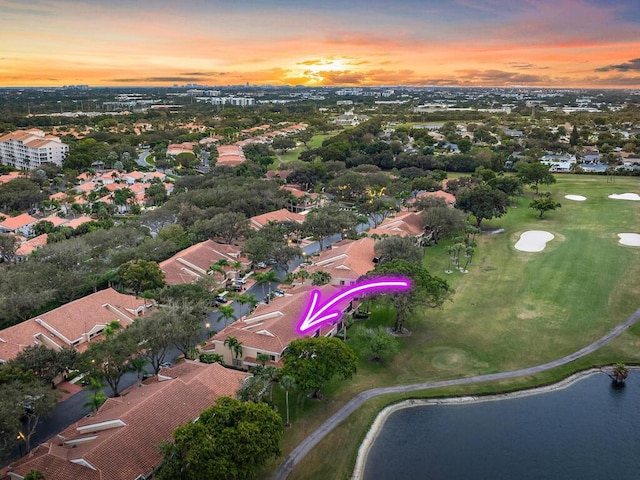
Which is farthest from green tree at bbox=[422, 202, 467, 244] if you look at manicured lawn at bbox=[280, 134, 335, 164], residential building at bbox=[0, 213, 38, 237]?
manicured lawn at bbox=[280, 134, 335, 164]

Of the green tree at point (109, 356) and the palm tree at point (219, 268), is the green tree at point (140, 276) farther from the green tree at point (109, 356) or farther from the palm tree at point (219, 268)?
the green tree at point (109, 356)

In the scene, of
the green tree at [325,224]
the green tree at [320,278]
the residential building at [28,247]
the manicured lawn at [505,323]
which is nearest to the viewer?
the manicured lawn at [505,323]

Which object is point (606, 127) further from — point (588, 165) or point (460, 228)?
point (460, 228)

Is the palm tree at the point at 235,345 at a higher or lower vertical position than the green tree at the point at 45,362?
lower

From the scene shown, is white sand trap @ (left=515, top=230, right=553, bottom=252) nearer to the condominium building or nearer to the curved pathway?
the curved pathway

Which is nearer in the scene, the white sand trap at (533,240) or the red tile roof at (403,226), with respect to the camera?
the red tile roof at (403,226)

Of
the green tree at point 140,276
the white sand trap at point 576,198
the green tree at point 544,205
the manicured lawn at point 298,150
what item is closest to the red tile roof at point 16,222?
the green tree at point 140,276

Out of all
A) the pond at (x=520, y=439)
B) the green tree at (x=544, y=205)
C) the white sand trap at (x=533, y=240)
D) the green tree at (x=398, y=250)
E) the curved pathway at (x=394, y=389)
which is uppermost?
the green tree at (x=398, y=250)
